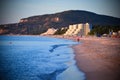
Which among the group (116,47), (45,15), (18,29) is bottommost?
(116,47)

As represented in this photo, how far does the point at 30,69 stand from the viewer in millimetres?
6992

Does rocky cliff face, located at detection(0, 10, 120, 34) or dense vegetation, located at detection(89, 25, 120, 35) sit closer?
rocky cliff face, located at detection(0, 10, 120, 34)

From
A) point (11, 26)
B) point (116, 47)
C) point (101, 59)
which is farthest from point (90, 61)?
point (11, 26)

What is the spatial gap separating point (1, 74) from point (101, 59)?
132 inches

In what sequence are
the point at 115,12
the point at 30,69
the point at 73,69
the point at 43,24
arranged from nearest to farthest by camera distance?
the point at 115,12 < the point at 73,69 < the point at 30,69 < the point at 43,24

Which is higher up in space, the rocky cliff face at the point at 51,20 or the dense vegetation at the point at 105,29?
the rocky cliff face at the point at 51,20

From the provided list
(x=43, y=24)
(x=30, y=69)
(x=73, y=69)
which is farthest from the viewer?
(x=43, y=24)

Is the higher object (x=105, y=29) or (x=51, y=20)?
(x=51, y=20)

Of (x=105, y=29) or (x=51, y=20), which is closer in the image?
(x=51, y=20)

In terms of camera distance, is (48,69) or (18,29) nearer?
(48,69)

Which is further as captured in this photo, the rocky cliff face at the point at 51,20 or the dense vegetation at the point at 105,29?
the dense vegetation at the point at 105,29

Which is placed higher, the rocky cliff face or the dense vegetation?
the rocky cliff face

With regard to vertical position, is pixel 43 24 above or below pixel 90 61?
above

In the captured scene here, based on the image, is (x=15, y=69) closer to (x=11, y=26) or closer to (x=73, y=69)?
(x=11, y=26)
